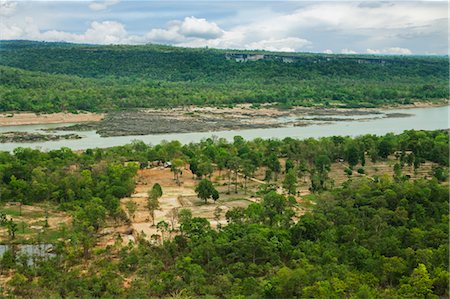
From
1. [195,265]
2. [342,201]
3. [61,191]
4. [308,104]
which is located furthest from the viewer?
[308,104]

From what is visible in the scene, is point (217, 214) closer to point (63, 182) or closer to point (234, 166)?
point (234, 166)

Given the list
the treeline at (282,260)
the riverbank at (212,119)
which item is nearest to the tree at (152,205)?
the treeline at (282,260)

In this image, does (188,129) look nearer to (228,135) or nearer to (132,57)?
(228,135)

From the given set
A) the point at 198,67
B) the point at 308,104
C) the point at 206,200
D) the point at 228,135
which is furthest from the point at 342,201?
the point at 198,67

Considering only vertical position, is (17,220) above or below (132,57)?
below

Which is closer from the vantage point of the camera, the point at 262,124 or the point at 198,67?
the point at 262,124

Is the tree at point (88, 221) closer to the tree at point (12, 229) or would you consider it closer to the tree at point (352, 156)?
Answer: the tree at point (12, 229)

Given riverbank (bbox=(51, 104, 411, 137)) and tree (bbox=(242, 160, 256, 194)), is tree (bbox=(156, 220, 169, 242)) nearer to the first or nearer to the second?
tree (bbox=(242, 160, 256, 194))

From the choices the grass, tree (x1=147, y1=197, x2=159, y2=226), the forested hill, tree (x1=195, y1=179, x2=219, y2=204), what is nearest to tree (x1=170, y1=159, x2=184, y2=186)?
tree (x1=195, y1=179, x2=219, y2=204)
